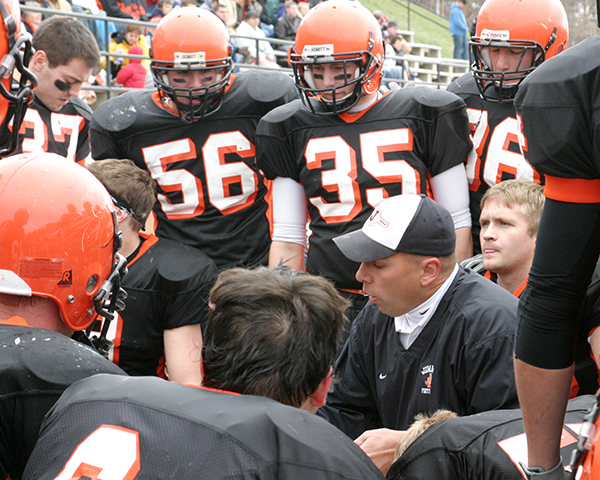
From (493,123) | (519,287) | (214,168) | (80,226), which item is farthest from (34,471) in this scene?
(493,123)

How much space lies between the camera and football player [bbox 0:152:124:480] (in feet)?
5.08

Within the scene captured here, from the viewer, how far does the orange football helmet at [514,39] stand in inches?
135

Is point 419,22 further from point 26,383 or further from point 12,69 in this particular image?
point 26,383

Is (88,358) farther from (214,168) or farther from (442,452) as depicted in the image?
(214,168)

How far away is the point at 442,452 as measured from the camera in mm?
1649

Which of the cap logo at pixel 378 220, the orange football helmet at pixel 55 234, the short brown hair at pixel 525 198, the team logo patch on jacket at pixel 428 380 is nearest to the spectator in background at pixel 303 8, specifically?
the short brown hair at pixel 525 198

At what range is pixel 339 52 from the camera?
3320mm

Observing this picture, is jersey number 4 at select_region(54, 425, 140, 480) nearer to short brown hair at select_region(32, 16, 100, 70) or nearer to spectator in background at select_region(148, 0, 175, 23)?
short brown hair at select_region(32, 16, 100, 70)

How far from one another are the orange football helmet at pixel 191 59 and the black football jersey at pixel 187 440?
240cm

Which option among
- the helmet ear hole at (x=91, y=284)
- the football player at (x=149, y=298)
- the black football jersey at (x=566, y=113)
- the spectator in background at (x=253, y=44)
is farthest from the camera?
the spectator in background at (x=253, y=44)

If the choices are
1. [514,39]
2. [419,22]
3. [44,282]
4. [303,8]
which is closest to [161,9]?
[303,8]

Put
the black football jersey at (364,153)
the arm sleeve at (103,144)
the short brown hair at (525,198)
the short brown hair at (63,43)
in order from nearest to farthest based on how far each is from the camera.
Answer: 1. the short brown hair at (525,198)
2. the black football jersey at (364,153)
3. the arm sleeve at (103,144)
4. the short brown hair at (63,43)

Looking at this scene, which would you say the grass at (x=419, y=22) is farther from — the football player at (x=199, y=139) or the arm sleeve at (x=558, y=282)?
the arm sleeve at (x=558, y=282)

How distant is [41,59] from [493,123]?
2.38 meters
